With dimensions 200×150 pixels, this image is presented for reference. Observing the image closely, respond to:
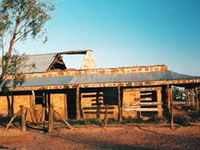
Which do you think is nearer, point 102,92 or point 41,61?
point 102,92

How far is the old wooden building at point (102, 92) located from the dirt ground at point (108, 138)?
3310 mm

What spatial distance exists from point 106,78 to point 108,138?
7.05 metres

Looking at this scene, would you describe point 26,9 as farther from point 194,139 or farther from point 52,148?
point 194,139

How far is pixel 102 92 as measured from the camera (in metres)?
19.8

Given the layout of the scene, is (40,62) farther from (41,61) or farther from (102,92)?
(102,92)

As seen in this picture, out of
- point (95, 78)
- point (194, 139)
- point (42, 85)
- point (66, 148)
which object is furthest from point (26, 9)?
point (194, 139)

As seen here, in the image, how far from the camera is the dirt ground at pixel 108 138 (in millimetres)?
10219

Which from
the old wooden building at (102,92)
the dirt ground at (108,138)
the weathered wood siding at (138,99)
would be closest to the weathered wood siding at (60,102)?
the old wooden building at (102,92)

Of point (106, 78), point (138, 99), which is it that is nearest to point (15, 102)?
point (106, 78)

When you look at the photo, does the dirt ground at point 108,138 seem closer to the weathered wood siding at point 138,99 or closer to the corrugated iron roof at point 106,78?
the corrugated iron roof at point 106,78

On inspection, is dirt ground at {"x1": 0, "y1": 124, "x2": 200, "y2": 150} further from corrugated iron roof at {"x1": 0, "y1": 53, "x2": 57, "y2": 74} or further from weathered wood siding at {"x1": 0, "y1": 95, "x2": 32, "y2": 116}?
corrugated iron roof at {"x1": 0, "y1": 53, "x2": 57, "y2": 74}

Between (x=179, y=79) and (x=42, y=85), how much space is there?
9.62m

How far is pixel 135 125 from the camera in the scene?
15.2m

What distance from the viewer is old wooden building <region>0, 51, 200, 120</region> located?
57.1ft
